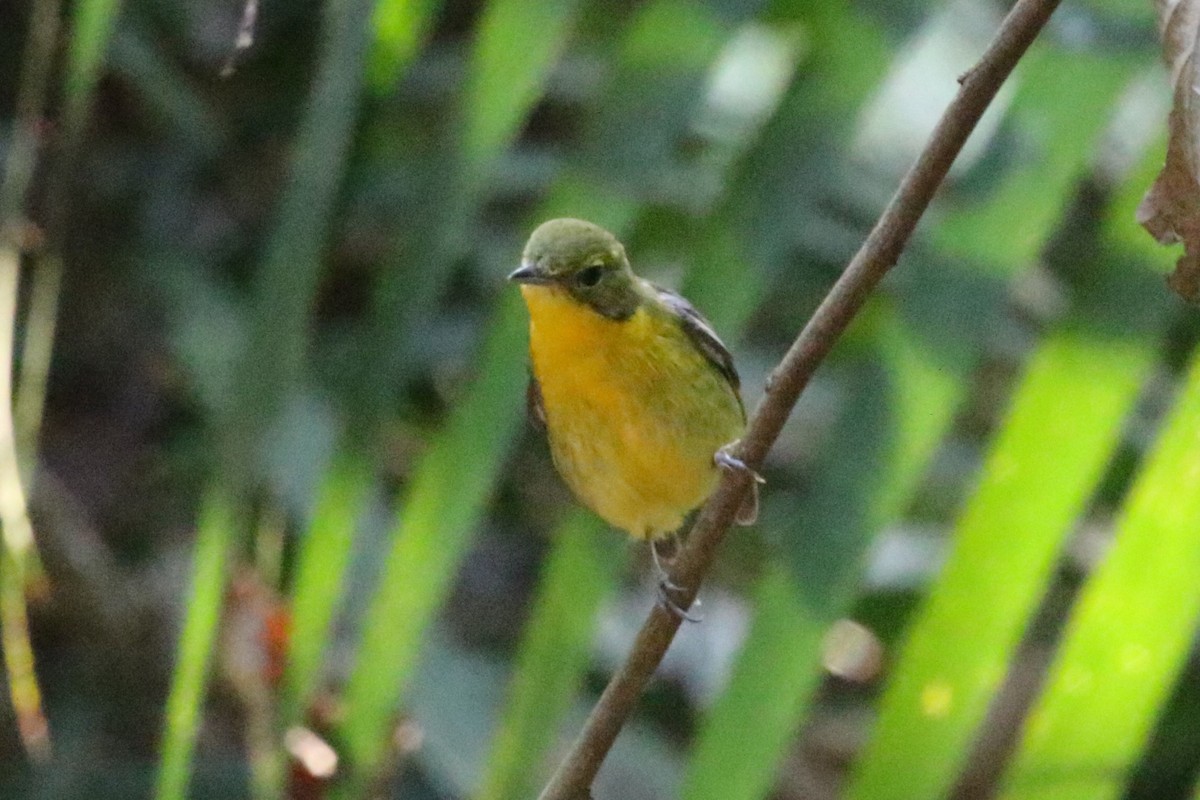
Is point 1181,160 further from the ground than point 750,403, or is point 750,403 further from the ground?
point 1181,160

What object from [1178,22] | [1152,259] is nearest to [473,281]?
[1152,259]

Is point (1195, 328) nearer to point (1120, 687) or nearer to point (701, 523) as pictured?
point (1120, 687)

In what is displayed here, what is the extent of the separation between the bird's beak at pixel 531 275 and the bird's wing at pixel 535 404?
311mm

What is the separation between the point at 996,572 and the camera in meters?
1.68

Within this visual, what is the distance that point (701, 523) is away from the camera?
1366 millimetres

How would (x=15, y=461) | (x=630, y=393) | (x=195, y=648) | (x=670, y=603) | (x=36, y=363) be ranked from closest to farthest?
(x=670, y=603) < (x=195, y=648) < (x=15, y=461) < (x=630, y=393) < (x=36, y=363)

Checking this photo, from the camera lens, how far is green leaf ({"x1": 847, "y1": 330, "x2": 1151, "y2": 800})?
1.68 metres

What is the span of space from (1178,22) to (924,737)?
0.89m

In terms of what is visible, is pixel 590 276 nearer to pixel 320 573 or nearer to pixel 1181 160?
pixel 320 573

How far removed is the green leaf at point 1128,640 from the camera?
1571 millimetres

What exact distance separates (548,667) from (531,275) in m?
0.44

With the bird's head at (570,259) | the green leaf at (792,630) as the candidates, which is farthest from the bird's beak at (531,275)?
the green leaf at (792,630)

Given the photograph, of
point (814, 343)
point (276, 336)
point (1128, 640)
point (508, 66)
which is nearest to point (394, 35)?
point (508, 66)

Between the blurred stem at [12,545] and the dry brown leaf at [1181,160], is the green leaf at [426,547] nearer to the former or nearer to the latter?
the blurred stem at [12,545]
